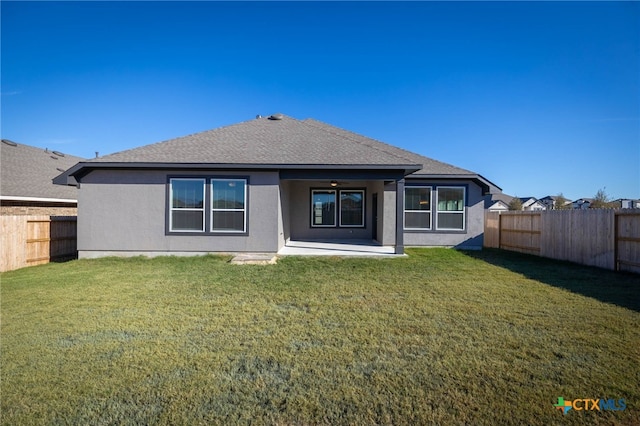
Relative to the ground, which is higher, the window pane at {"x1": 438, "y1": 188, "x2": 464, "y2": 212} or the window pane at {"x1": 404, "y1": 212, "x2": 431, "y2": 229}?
the window pane at {"x1": 438, "y1": 188, "x2": 464, "y2": 212}

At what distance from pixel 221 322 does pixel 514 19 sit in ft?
42.6

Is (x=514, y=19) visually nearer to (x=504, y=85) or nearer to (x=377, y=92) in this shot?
(x=504, y=85)

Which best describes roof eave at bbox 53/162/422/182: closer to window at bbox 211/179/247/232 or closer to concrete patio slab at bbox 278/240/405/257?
window at bbox 211/179/247/232

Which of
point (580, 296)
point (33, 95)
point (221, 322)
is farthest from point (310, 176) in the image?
point (33, 95)

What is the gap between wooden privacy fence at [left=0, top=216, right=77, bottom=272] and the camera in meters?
7.99

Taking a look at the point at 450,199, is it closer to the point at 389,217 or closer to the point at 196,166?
the point at 389,217

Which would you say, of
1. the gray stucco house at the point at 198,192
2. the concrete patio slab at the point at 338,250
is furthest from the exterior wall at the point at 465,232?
the gray stucco house at the point at 198,192

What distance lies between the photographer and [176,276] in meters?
7.00

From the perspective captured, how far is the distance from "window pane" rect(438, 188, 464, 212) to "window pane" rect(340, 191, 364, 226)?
3356 millimetres

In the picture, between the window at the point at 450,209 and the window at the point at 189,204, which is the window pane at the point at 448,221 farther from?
the window at the point at 189,204

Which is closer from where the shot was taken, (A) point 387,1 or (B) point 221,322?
(B) point 221,322

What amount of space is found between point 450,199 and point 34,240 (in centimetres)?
1440

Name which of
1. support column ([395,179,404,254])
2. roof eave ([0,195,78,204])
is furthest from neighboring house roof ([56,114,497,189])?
roof eave ([0,195,78,204])

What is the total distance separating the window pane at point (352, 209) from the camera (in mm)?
13414
